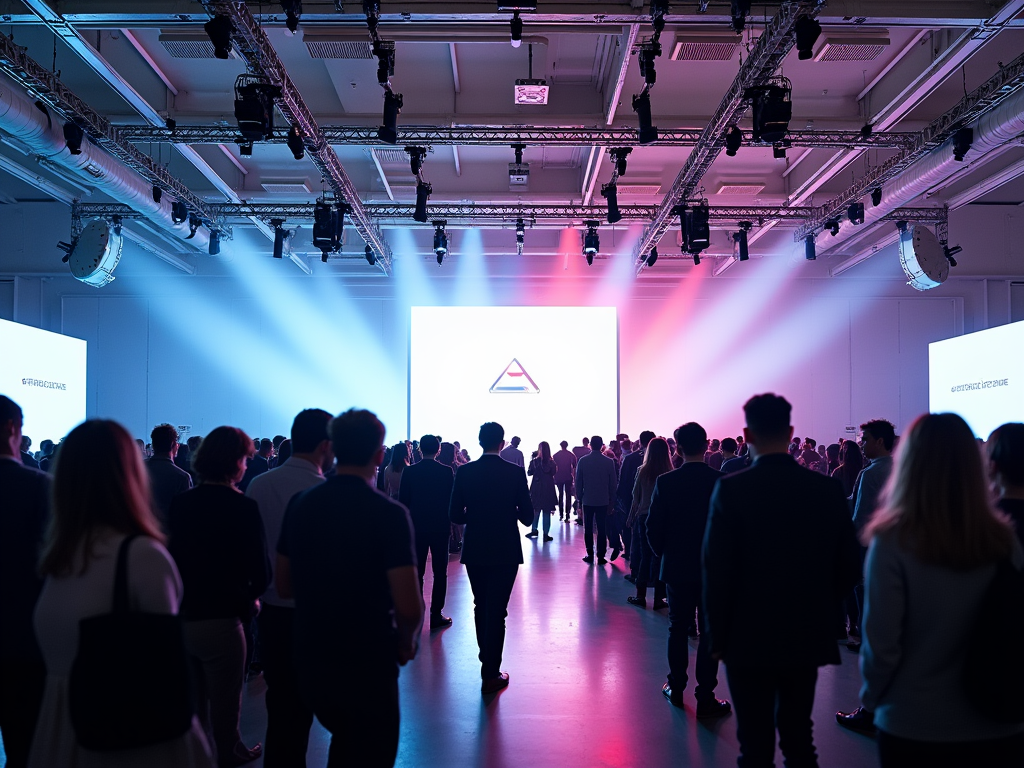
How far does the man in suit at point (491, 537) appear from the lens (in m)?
4.58

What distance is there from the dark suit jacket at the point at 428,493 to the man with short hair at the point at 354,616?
390 cm

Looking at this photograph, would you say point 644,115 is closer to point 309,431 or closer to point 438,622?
point 438,622

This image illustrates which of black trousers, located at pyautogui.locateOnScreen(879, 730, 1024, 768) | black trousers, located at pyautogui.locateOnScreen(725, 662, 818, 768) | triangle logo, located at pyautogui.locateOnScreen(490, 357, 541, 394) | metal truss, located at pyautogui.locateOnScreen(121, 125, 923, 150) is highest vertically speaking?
metal truss, located at pyautogui.locateOnScreen(121, 125, 923, 150)

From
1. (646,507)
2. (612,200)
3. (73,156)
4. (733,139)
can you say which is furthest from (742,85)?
(73,156)

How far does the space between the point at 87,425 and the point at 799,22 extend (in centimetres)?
608

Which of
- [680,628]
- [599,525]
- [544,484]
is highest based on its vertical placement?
[544,484]

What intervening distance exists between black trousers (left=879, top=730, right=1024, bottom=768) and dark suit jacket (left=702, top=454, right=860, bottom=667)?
0.57m

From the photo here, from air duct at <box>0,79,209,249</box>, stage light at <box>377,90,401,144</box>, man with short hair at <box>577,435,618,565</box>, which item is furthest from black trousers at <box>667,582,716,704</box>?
air duct at <box>0,79,209,249</box>

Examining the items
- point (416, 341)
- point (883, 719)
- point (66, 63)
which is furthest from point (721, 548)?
point (416, 341)

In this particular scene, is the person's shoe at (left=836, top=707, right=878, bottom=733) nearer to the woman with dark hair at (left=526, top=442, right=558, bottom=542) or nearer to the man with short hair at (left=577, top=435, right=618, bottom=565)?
the man with short hair at (left=577, top=435, right=618, bottom=565)

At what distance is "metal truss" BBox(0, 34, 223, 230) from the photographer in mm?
6844

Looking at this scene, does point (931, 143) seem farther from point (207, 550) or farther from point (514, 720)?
point (207, 550)

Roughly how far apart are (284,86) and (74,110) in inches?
102

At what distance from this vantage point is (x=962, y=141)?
8.08 metres
